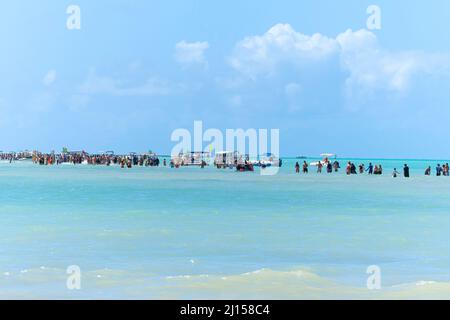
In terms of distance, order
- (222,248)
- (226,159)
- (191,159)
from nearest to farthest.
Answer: (222,248) → (226,159) → (191,159)

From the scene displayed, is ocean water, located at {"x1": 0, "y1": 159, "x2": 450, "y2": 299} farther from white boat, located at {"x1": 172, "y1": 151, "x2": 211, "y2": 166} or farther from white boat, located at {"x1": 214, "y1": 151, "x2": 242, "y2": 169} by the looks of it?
white boat, located at {"x1": 172, "y1": 151, "x2": 211, "y2": 166}

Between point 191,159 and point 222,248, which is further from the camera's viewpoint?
point 191,159

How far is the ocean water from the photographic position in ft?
32.3

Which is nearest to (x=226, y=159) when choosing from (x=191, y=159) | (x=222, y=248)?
(x=191, y=159)

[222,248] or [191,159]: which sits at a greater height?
[191,159]

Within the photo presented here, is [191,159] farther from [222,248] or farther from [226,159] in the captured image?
[222,248]

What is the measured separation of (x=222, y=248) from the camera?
13195 millimetres

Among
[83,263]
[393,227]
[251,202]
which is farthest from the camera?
[251,202]

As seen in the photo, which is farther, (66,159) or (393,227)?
(66,159)

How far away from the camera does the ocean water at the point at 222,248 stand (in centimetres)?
984

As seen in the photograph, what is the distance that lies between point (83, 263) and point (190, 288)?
2.52 metres
